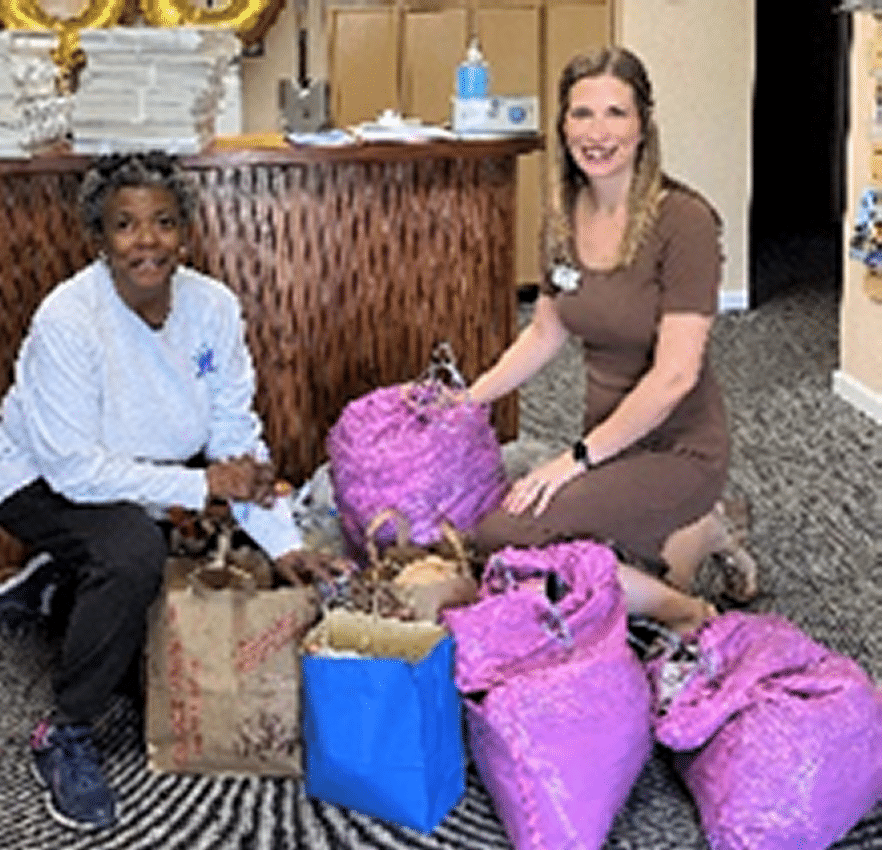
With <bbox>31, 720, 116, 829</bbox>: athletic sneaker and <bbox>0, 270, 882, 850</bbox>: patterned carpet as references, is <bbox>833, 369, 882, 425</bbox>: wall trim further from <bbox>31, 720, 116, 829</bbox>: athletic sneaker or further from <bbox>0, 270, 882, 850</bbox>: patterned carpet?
<bbox>31, 720, 116, 829</bbox>: athletic sneaker

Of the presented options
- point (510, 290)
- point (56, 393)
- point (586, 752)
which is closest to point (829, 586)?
point (510, 290)

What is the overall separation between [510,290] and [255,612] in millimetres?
1460

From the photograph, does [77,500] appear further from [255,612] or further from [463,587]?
[463,587]

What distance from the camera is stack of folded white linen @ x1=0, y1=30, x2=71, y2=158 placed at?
10.7 feet

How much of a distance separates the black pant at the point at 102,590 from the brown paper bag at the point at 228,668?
0.13 ft

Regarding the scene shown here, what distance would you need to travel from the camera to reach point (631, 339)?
2863 millimetres

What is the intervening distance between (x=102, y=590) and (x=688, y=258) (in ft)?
3.65

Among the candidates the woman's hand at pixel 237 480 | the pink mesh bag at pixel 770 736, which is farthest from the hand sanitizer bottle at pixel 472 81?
the pink mesh bag at pixel 770 736

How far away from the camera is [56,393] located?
255 cm

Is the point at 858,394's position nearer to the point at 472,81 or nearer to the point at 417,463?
the point at 472,81

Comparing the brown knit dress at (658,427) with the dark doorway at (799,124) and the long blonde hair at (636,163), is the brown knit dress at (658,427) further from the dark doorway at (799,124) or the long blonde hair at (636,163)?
the dark doorway at (799,124)

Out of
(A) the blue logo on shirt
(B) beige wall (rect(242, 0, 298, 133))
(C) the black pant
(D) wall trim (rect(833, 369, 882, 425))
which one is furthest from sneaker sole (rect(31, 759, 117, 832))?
(B) beige wall (rect(242, 0, 298, 133))

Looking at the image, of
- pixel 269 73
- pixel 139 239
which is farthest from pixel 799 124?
pixel 139 239

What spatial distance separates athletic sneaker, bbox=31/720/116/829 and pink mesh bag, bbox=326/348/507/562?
0.70m
